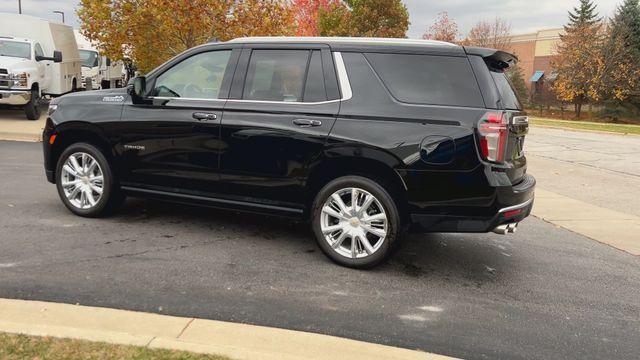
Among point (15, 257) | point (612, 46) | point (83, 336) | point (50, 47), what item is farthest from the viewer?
point (612, 46)

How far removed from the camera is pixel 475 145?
4.38 m

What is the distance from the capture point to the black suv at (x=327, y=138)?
4453 millimetres

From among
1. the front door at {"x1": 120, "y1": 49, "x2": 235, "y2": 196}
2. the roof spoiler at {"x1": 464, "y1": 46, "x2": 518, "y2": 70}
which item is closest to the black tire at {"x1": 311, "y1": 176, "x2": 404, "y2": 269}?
the front door at {"x1": 120, "y1": 49, "x2": 235, "y2": 196}

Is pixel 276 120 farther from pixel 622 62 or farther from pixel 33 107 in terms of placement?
pixel 622 62

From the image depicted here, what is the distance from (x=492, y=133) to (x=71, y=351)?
3.24 metres

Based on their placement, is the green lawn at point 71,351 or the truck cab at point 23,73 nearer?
the green lawn at point 71,351

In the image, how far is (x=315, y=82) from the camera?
4.96 metres

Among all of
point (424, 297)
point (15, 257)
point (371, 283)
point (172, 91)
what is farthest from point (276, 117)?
point (15, 257)

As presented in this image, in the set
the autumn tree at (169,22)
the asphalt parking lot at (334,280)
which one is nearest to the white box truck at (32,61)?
the autumn tree at (169,22)

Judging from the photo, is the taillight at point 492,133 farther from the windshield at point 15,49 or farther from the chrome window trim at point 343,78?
the windshield at point 15,49

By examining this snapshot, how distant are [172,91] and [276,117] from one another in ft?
4.15

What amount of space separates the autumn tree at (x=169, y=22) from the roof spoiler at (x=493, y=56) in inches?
489

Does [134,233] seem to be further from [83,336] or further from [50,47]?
[50,47]

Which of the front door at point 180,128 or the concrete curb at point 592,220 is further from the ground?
the front door at point 180,128
